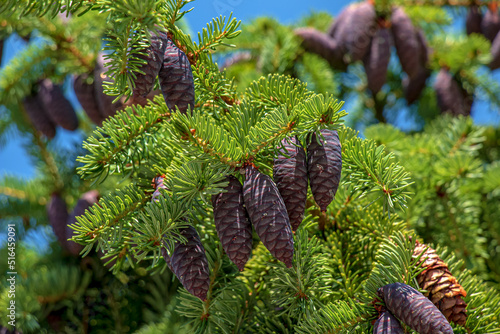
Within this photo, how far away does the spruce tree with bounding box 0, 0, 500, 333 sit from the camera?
0.43 meters

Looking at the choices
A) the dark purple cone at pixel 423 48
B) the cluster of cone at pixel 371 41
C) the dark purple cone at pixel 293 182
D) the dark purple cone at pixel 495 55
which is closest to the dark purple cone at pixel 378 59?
the cluster of cone at pixel 371 41

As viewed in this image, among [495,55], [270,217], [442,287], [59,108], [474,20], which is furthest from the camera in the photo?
[474,20]

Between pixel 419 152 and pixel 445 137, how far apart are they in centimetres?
7

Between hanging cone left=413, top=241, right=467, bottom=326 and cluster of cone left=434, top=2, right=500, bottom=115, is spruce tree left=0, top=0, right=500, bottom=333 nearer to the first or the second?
hanging cone left=413, top=241, right=467, bottom=326

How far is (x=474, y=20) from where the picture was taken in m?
1.29

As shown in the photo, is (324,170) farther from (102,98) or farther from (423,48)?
(423,48)

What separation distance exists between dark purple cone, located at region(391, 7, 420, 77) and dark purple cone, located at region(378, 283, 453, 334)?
0.75m

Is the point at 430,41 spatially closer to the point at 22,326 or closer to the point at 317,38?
the point at 317,38

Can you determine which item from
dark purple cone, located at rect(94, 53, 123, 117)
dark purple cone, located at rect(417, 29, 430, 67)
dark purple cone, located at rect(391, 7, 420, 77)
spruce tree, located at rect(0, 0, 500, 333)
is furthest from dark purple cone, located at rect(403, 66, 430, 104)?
dark purple cone, located at rect(94, 53, 123, 117)

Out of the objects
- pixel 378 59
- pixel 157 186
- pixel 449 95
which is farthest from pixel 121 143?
pixel 449 95

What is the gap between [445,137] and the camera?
3.02ft

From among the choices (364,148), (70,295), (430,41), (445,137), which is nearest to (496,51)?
(430,41)

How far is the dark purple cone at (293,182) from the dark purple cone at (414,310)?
0.12 m

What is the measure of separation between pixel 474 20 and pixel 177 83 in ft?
3.71
